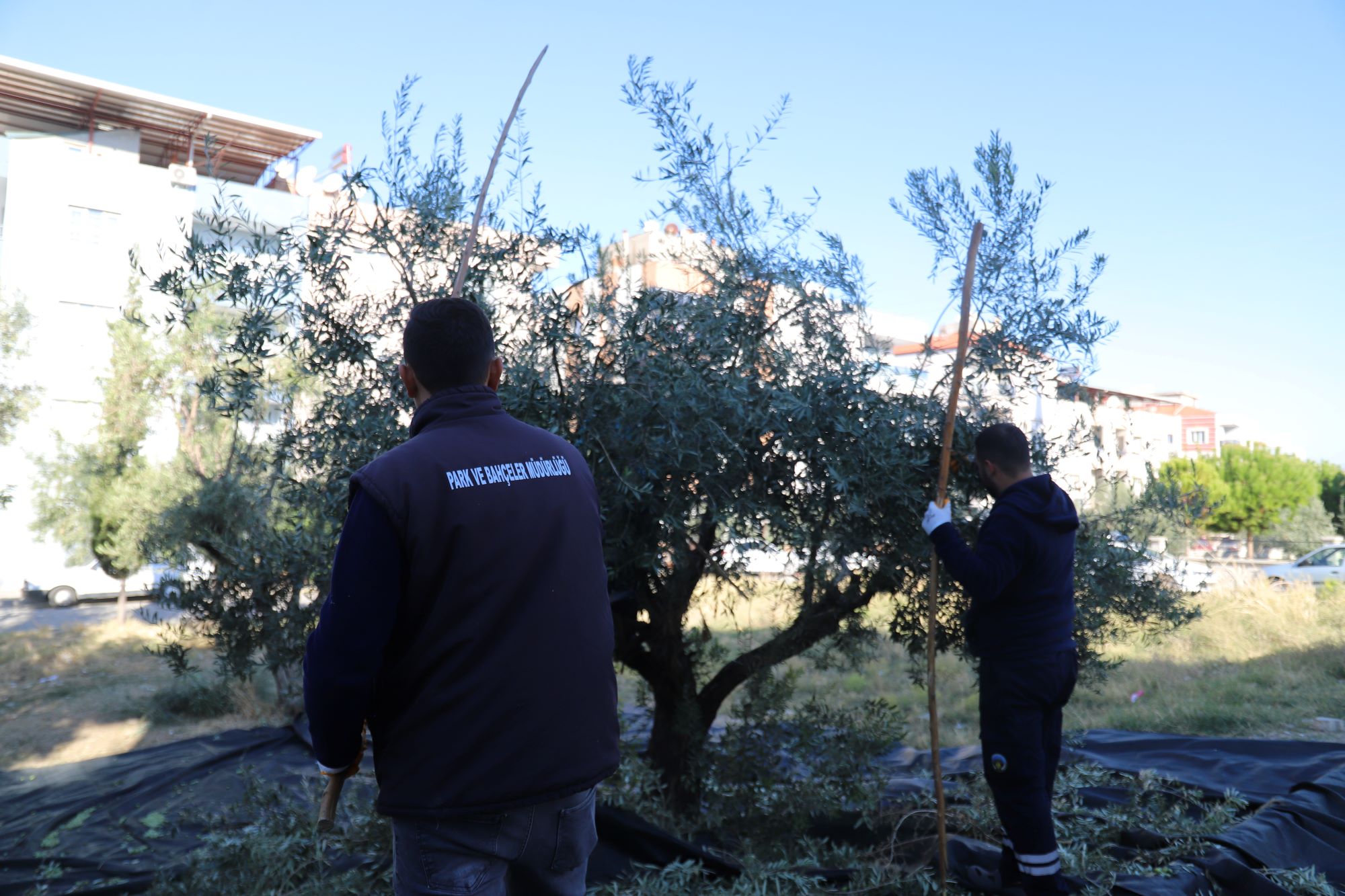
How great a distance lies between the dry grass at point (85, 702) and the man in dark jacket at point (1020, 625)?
7676mm

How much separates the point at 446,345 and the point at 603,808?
2854 millimetres

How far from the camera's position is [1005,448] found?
3.79 metres

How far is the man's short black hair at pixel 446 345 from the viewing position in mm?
A: 2152

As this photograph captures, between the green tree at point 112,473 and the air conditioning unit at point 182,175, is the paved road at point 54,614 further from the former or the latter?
the air conditioning unit at point 182,175

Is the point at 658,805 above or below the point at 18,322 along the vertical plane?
below

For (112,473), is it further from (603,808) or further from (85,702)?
(603,808)

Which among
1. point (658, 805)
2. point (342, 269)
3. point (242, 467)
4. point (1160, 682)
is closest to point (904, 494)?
point (658, 805)

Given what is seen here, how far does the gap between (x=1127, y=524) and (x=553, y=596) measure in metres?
3.80

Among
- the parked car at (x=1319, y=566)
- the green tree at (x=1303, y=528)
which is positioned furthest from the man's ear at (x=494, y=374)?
the green tree at (x=1303, y=528)

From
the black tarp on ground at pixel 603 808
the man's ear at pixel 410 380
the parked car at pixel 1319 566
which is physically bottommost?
the black tarp on ground at pixel 603 808

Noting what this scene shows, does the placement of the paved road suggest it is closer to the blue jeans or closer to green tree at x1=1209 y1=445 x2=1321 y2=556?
the blue jeans

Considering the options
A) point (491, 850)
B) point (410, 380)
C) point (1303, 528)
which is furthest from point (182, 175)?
point (1303, 528)

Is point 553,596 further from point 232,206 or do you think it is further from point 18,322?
point 18,322

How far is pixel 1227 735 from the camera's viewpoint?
7371 mm
